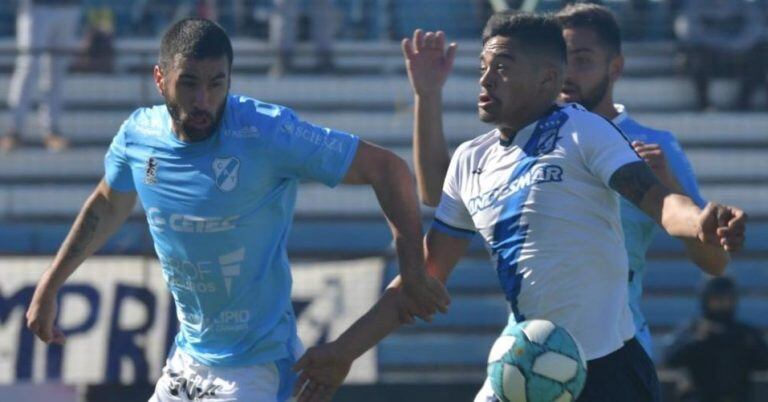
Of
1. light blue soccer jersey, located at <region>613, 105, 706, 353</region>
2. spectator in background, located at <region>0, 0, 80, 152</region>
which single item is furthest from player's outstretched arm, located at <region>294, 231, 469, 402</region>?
spectator in background, located at <region>0, 0, 80, 152</region>

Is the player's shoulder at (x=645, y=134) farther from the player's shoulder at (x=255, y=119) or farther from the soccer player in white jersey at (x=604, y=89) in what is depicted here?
the player's shoulder at (x=255, y=119)

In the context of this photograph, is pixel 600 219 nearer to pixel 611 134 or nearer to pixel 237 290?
pixel 611 134

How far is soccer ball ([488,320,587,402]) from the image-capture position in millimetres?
4590

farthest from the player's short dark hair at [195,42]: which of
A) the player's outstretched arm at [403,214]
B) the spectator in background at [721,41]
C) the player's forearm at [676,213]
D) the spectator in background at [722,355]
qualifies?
the spectator in background at [721,41]

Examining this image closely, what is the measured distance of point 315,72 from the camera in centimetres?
1343

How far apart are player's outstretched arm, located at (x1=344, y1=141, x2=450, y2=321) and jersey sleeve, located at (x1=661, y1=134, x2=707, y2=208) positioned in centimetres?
104

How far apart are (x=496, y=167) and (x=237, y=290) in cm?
103

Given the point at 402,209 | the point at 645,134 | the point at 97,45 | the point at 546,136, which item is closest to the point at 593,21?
the point at 645,134

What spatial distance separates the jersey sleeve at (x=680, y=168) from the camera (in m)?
5.61

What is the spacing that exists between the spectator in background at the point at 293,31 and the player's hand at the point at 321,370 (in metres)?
8.11

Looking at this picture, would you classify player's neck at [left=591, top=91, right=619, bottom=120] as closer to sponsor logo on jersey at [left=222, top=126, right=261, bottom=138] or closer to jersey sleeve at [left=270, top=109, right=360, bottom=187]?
jersey sleeve at [left=270, top=109, right=360, bottom=187]

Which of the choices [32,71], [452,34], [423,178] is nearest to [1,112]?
[32,71]

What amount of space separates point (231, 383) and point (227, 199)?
631 mm

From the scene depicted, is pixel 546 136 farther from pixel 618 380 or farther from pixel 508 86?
pixel 618 380
